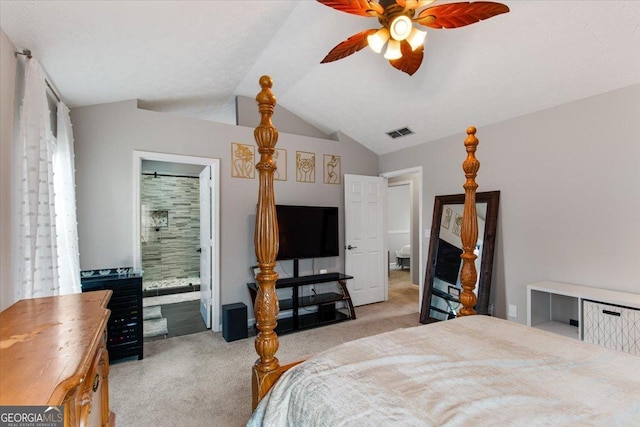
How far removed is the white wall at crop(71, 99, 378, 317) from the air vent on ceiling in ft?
4.00

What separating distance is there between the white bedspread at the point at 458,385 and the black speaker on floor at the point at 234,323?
7.33ft

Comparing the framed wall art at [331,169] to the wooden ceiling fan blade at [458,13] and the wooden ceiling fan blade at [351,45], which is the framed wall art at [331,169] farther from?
the wooden ceiling fan blade at [458,13]

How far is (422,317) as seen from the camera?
13.4 feet

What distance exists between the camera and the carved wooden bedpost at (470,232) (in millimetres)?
2338

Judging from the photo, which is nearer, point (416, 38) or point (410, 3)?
point (410, 3)

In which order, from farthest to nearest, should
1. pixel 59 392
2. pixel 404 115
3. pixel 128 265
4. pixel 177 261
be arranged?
pixel 177 261, pixel 404 115, pixel 128 265, pixel 59 392

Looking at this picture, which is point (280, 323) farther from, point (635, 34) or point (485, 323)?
point (635, 34)

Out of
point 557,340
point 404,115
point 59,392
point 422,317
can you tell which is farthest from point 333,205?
point 59,392

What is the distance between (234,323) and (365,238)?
2.41m

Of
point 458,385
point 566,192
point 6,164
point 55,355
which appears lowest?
point 458,385

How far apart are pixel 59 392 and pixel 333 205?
4.14 meters

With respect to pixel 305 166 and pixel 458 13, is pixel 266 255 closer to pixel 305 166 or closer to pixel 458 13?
pixel 458 13

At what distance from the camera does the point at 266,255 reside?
1591mm

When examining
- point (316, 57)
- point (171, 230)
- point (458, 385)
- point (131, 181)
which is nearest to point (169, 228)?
point (171, 230)
